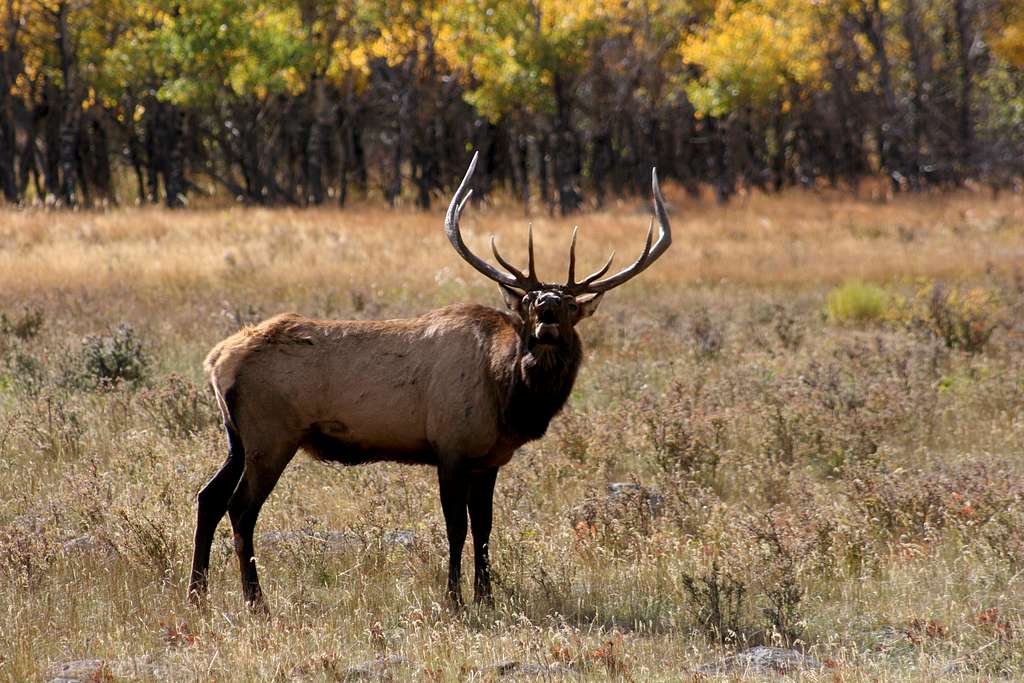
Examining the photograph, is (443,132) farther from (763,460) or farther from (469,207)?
(763,460)

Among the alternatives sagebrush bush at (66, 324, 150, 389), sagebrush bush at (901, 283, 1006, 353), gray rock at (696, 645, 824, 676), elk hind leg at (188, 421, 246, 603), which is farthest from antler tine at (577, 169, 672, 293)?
sagebrush bush at (901, 283, 1006, 353)

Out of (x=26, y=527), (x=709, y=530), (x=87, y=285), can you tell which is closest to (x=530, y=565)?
(x=709, y=530)

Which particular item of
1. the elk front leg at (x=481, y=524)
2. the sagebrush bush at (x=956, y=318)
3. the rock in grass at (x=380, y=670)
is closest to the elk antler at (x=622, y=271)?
the elk front leg at (x=481, y=524)

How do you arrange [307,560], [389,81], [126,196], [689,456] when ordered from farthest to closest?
[126,196]
[389,81]
[689,456]
[307,560]

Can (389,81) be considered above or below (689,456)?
above

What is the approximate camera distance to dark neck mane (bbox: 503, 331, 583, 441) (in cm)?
651

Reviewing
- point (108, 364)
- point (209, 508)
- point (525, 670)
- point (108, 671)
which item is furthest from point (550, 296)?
point (108, 364)

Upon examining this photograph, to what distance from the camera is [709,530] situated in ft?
25.0

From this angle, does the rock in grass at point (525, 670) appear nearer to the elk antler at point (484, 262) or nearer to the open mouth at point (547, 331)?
the open mouth at point (547, 331)

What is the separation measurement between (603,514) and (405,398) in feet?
5.22

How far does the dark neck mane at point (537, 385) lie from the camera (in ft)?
21.4

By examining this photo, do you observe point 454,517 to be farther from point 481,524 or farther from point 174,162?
point 174,162

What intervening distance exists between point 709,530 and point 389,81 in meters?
34.1

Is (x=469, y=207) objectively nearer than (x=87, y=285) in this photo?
No
